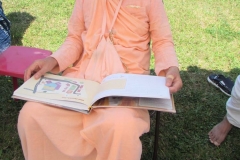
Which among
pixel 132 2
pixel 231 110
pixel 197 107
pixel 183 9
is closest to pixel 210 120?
pixel 197 107

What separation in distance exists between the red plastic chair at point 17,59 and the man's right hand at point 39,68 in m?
0.47

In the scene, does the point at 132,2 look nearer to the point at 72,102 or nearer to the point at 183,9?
the point at 72,102

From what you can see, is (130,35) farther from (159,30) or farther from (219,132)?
(219,132)

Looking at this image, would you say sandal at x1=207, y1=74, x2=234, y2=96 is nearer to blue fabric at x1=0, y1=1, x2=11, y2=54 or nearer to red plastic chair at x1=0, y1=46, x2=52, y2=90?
red plastic chair at x1=0, y1=46, x2=52, y2=90

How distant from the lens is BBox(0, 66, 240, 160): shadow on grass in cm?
233

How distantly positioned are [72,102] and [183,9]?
3.58 m

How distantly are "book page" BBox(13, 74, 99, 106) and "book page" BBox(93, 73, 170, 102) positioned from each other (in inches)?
4.4

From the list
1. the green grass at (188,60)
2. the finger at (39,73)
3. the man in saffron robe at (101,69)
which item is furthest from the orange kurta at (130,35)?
the green grass at (188,60)

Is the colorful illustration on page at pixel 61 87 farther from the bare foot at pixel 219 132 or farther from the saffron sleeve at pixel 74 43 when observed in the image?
→ the bare foot at pixel 219 132

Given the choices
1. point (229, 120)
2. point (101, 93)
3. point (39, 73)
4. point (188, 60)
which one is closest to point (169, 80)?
point (101, 93)

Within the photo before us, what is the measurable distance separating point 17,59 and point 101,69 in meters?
0.89

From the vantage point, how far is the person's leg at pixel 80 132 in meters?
1.51

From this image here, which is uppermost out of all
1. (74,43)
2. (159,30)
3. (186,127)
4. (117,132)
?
(159,30)

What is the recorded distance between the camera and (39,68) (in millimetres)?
1849
